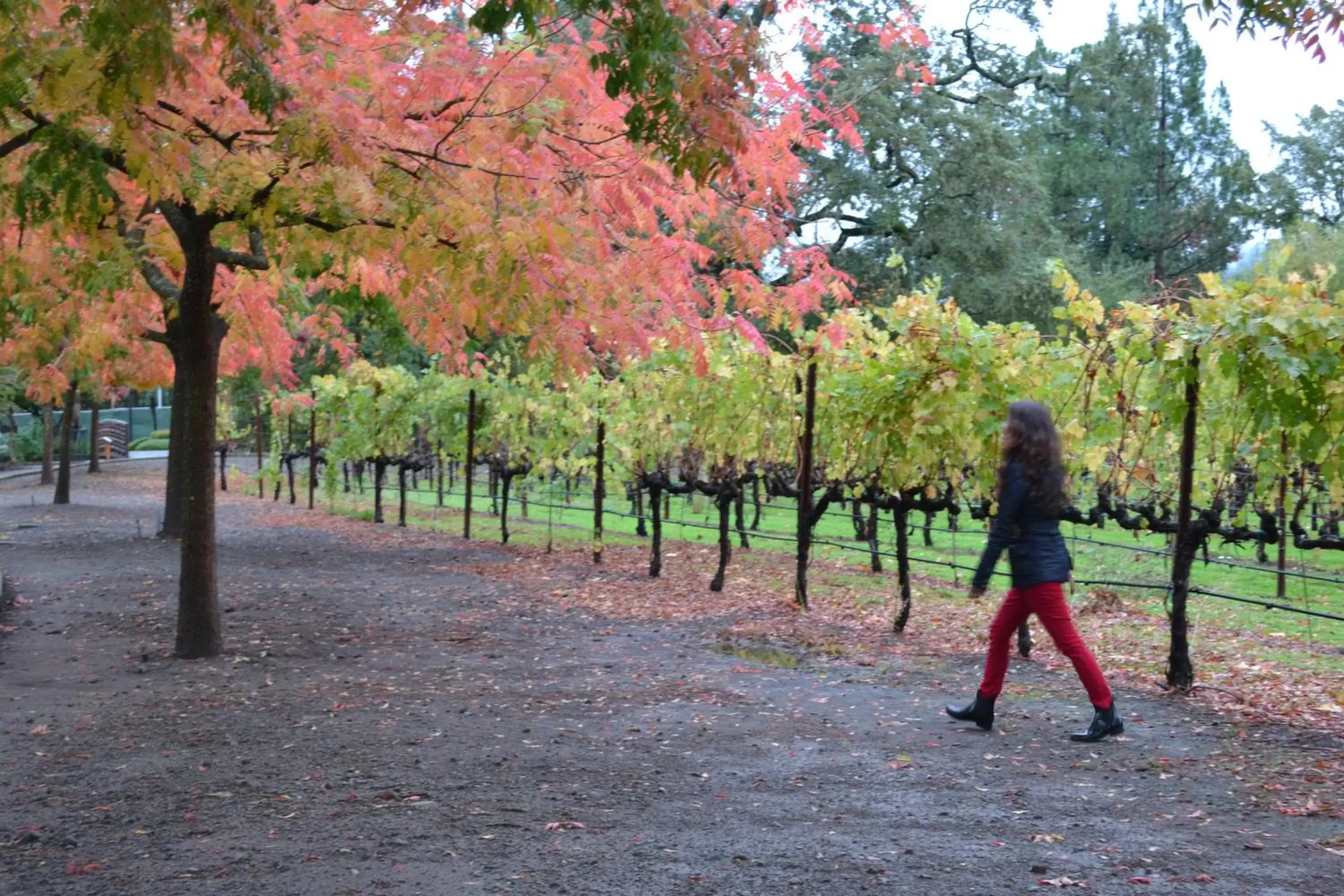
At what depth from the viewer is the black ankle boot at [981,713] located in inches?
249

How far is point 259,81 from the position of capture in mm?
5973

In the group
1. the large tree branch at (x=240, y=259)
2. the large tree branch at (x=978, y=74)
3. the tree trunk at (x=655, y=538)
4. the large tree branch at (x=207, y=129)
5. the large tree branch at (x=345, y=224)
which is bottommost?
the tree trunk at (x=655, y=538)

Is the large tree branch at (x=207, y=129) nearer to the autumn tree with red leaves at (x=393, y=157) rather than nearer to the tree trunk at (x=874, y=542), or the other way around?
the autumn tree with red leaves at (x=393, y=157)

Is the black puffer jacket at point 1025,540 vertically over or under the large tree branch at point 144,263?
under

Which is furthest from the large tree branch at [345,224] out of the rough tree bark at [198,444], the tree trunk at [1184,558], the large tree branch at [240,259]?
the tree trunk at [1184,558]

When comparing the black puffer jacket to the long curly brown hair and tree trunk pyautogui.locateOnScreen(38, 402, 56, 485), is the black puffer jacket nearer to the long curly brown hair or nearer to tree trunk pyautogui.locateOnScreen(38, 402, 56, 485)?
the long curly brown hair

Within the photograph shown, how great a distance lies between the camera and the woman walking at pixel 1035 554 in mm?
6094

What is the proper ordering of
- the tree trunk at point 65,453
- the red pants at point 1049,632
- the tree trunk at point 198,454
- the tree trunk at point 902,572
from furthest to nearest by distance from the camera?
the tree trunk at point 65,453
the tree trunk at point 902,572
the tree trunk at point 198,454
the red pants at point 1049,632

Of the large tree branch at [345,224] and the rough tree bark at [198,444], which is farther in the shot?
the rough tree bark at [198,444]

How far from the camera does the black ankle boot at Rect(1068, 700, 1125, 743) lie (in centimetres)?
607

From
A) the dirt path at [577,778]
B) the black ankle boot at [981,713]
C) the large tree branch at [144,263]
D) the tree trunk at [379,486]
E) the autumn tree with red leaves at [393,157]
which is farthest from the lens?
the tree trunk at [379,486]

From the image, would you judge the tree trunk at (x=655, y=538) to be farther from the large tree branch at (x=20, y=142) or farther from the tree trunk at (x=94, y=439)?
the tree trunk at (x=94, y=439)

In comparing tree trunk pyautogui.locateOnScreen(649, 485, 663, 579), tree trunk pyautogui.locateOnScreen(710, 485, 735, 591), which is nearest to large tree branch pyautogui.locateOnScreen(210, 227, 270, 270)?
tree trunk pyautogui.locateOnScreen(710, 485, 735, 591)

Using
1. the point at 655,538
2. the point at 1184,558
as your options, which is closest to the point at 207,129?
the point at 1184,558
